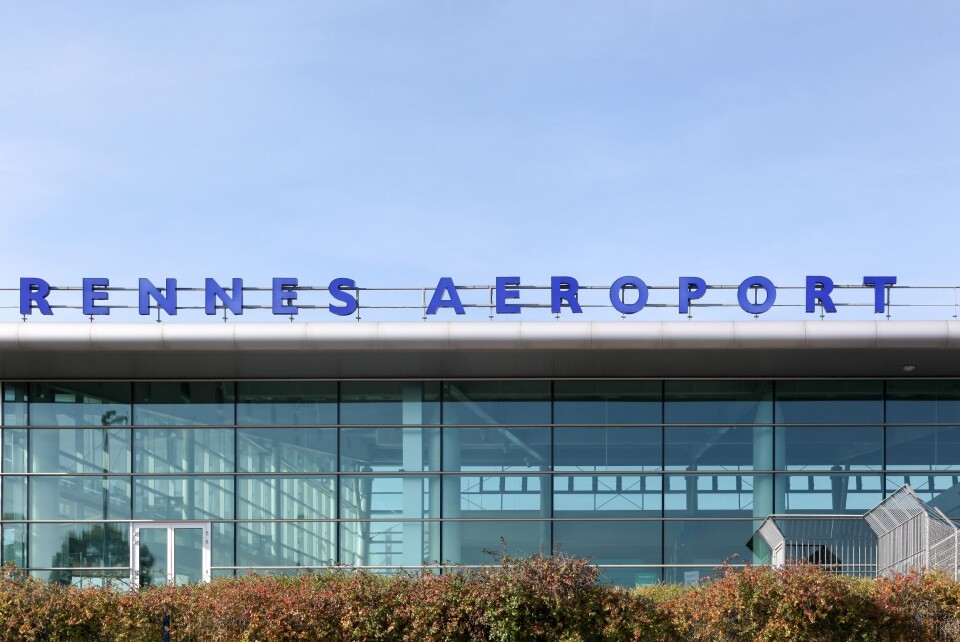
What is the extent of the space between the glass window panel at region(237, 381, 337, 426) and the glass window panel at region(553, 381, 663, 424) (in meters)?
5.41

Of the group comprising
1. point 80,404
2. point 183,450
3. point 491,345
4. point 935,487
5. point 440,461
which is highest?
point 491,345

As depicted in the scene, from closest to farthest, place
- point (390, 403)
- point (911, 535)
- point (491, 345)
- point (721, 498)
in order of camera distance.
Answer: point (911, 535) → point (491, 345) → point (721, 498) → point (390, 403)

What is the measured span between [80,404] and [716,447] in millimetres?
15114

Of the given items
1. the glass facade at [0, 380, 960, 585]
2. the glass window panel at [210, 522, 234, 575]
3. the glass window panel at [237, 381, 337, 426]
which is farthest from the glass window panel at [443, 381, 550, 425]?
the glass window panel at [210, 522, 234, 575]

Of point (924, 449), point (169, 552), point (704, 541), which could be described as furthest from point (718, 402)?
point (169, 552)

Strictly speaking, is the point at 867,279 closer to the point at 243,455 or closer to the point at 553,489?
the point at 553,489

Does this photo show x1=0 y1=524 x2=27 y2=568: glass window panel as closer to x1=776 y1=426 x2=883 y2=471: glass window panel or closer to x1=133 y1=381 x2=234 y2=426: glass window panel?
x1=133 y1=381 x2=234 y2=426: glass window panel

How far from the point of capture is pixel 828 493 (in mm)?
28578

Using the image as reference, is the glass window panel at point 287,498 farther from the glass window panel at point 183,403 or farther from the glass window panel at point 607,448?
the glass window panel at point 607,448

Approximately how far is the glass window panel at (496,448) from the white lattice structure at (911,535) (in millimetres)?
7461

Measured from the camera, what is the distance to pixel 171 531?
28.7 metres

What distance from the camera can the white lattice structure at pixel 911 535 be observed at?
22.0 meters

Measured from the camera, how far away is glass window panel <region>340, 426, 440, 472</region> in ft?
94.5

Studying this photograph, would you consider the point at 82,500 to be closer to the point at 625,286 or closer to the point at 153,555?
the point at 153,555
